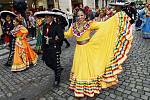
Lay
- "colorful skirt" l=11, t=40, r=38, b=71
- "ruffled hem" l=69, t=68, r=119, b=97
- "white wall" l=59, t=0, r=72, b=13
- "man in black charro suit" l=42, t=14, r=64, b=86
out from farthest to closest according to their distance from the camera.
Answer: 1. "white wall" l=59, t=0, r=72, b=13
2. "colorful skirt" l=11, t=40, r=38, b=71
3. "man in black charro suit" l=42, t=14, r=64, b=86
4. "ruffled hem" l=69, t=68, r=119, b=97

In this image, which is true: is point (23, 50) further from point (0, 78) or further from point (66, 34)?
point (66, 34)

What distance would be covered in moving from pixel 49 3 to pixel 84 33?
506 inches

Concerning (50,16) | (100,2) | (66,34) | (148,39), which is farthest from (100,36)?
(100,2)

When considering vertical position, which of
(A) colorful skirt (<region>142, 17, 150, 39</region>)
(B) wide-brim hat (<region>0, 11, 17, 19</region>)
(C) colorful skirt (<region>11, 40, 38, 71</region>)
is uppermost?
(B) wide-brim hat (<region>0, 11, 17, 19</region>)

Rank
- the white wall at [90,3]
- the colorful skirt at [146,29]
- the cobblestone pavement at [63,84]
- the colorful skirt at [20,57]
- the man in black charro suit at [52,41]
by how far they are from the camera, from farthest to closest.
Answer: the white wall at [90,3] → the colorful skirt at [146,29] → the colorful skirt at [20,57] → the man in black charro suit at [52,41] → the cobblestone pavement at [63,84]

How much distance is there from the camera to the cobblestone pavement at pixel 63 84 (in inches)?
172

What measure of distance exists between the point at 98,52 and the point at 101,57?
0.41 feet

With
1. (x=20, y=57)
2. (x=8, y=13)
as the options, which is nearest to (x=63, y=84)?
(x=20, y=57)

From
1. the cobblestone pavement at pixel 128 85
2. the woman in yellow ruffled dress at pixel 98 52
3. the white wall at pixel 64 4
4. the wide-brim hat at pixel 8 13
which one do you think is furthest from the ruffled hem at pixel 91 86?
the white wall at pixel 64 4

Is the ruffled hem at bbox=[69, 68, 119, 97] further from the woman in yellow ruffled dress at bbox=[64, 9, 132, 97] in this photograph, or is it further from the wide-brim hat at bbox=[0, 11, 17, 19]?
the wide-brim hat at bbox=[0, 11, 17, 19]

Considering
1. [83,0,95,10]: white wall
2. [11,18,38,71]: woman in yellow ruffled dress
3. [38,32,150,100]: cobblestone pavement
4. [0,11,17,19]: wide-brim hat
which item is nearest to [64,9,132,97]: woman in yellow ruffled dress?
[38,32,150,100]: cobblestone pavement

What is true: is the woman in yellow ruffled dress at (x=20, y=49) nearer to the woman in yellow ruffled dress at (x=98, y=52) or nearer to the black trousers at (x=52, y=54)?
the black trousers at (x=52, y=54)

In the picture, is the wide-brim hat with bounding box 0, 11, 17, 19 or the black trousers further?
the wide-brim hat with bounding box 0, 11, 17, 19

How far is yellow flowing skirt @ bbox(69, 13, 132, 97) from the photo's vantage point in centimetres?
423
